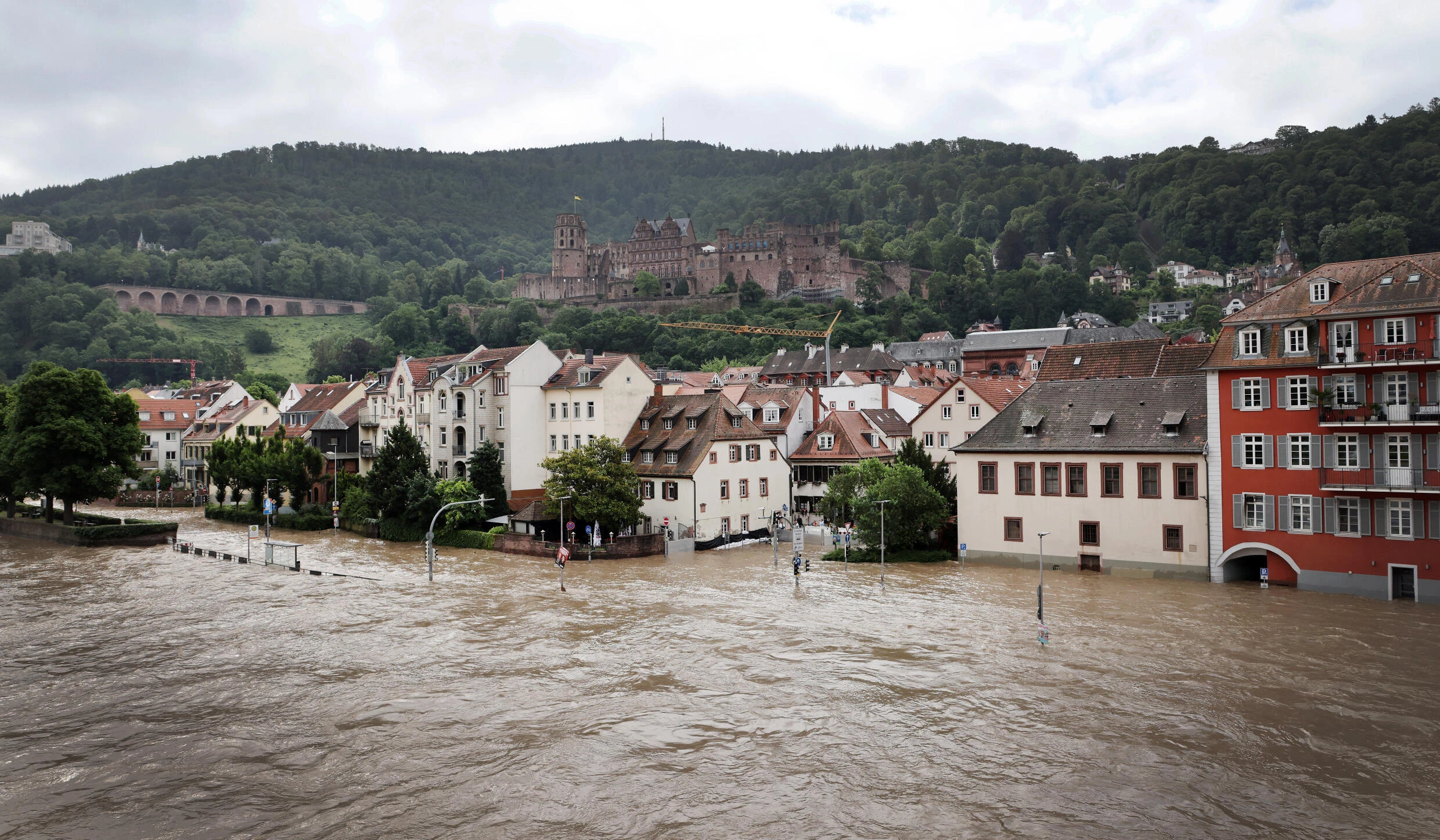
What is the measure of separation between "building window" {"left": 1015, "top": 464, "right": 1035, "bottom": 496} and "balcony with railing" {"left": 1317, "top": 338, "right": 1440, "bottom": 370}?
12496mm

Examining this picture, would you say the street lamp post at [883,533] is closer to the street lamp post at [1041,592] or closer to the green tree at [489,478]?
the street lamp post at [1041,592]

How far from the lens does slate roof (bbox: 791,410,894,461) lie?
6819cm

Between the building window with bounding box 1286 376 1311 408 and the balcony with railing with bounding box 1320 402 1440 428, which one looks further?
the building window with bounding box 1286 376 1311 408

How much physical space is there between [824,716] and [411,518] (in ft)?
144

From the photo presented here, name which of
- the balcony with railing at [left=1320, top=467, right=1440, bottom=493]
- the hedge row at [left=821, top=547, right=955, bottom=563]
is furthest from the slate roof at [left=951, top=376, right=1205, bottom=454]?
the hedge row at [left=821, top=547, right=955, bottom=563]

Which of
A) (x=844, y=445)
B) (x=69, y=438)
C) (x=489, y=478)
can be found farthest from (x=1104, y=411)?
(x=69, y=438)

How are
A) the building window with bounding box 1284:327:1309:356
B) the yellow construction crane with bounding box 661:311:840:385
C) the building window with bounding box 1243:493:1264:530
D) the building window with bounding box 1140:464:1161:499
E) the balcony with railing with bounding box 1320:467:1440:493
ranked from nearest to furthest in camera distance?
the balcony with railing with bounding box 1320:467:1440:493, the building window with bounding box 1284:327:1309:356, the building window with bounding box 1243:493:1264:530, the building window with bounding box 1140:464:1161:499, the yellow construction crane with bounding box 661:311:840:385

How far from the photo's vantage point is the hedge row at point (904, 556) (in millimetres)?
50500

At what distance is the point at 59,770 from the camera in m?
22.1

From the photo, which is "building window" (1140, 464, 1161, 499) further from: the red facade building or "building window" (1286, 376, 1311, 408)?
"building window" (1286, 376, 1311, 408)

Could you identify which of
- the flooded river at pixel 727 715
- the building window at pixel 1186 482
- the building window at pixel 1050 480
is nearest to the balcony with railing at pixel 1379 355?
the building window at pixel 1186 482

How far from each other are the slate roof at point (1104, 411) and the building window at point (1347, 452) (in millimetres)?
4850

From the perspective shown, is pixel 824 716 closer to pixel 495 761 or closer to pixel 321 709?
pixel 495 761

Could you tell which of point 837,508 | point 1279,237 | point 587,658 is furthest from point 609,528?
point 1279,237
